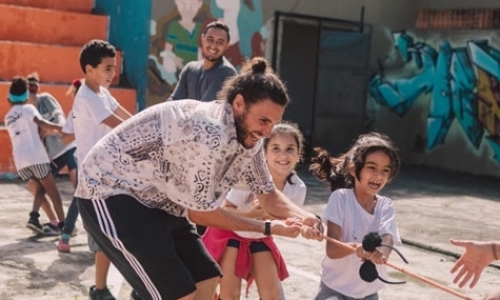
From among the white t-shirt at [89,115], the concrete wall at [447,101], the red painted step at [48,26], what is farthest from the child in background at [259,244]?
the concrete wall at [447,101]

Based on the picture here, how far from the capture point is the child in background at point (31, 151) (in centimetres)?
723

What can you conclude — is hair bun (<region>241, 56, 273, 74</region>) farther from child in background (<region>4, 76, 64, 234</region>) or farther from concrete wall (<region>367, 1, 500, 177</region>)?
concrete wall (<region>367, 1, 500, 177</region>)

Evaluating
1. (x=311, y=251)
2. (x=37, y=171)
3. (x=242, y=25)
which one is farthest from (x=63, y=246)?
(x=242, y=25)

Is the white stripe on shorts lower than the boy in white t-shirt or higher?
lower

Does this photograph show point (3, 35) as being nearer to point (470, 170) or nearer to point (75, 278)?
point (75, 278)

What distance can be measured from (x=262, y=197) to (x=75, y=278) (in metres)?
2.36

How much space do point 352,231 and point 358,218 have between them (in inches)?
3.0

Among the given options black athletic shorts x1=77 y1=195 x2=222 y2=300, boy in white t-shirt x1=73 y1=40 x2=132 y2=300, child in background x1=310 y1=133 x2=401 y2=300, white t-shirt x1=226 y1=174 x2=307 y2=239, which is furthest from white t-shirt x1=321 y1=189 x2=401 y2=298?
boy in white t-shirt x1=73 y1=40 x2=132 y2=300

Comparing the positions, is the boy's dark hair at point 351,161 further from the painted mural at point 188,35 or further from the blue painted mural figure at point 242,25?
the blue painted mural figure at point 242,25

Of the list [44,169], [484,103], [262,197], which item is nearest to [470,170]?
[484,103]

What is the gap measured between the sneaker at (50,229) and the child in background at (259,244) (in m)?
2.88

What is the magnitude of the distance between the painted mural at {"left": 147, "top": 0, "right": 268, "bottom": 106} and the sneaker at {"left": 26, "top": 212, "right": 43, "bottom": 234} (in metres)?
5.18

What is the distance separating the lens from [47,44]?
1188cm

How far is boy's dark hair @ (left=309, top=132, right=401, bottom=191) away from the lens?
4207 millimetres
